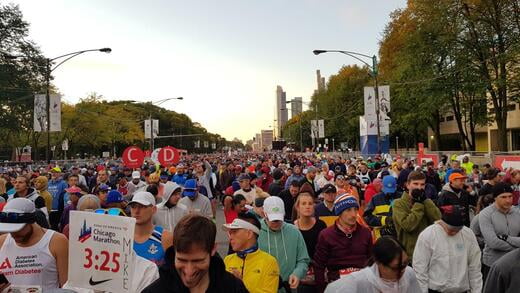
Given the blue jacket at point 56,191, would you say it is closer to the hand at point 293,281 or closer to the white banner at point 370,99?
the hand at point 293,281

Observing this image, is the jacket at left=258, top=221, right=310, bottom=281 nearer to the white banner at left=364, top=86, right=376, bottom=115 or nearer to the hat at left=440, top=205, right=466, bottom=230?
the hat at left=440, top=205, right=466, bottom=230

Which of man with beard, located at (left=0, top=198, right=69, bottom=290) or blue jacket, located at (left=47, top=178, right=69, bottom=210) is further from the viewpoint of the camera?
blue jacket, located at (left=47, top=178, right=69, bottom=210)

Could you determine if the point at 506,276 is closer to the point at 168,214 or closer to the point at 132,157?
the point at 168,214

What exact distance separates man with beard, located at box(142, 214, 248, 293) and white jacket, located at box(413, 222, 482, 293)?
279 cm

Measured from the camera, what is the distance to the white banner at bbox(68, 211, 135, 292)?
335 cm

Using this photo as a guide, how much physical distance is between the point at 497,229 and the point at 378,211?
1.93 meters

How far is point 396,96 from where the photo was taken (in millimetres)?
53219

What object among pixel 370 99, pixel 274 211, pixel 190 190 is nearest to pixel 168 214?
pixel 190 190

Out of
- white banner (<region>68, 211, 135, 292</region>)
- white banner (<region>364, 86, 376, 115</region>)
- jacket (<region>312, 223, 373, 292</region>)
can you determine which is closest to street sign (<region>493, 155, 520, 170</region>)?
white banner (<region>364, 86, 376, 115</region>)

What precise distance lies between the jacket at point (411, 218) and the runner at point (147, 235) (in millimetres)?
2598

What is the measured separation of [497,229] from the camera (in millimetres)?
5727

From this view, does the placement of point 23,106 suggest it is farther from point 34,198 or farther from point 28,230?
point 28,230

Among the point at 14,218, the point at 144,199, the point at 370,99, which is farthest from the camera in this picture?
the point at 370,99

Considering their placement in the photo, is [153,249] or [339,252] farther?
[339,252]
